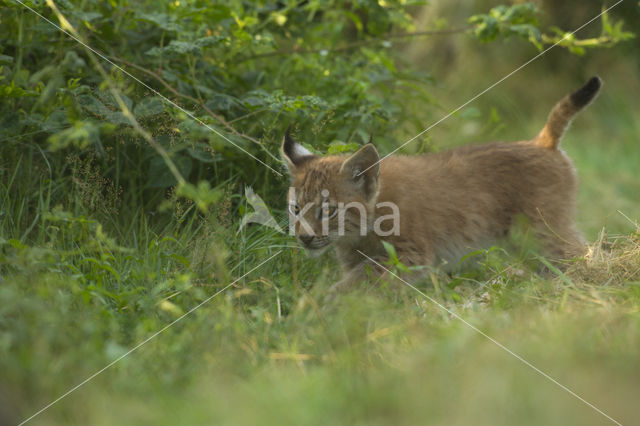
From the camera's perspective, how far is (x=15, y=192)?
365 cm

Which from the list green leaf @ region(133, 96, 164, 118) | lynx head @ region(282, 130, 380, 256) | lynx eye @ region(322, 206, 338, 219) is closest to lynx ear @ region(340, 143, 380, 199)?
lynx head @ region(282, 130, 380, 256)

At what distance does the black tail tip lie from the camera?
3984mm

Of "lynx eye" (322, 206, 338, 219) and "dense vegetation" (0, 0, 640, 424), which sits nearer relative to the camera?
"dense vegetation" (0, 0, 640, 424)

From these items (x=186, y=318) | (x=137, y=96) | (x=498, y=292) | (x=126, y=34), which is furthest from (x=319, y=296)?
(x=126, y=34)

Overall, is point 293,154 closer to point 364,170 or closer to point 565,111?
point 364,170

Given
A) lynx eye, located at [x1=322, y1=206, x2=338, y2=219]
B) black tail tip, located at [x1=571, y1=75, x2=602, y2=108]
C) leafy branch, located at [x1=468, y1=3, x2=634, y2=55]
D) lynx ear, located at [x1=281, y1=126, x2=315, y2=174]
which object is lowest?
lynx eye, located at [x1=322, y1=206, x2=338, y2=219]

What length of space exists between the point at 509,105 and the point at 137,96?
238 inches

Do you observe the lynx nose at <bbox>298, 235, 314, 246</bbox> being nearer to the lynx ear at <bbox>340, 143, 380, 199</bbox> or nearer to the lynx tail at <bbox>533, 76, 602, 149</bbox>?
the lynx ear at <bbox>340, 143, 380, 199</bbox>

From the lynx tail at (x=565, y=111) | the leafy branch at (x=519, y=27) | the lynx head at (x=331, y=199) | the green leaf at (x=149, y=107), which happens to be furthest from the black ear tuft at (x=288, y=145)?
the lynx tail at (x=565, y=111)

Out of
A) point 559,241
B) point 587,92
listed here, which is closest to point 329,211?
point 559,241

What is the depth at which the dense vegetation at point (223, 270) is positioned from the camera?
78.6 inches

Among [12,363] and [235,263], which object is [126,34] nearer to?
[235,263]

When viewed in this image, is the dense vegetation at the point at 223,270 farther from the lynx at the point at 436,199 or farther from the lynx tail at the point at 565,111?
the lynx tail at the point at 565,111

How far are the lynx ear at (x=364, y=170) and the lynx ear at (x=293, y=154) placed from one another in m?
0.31
